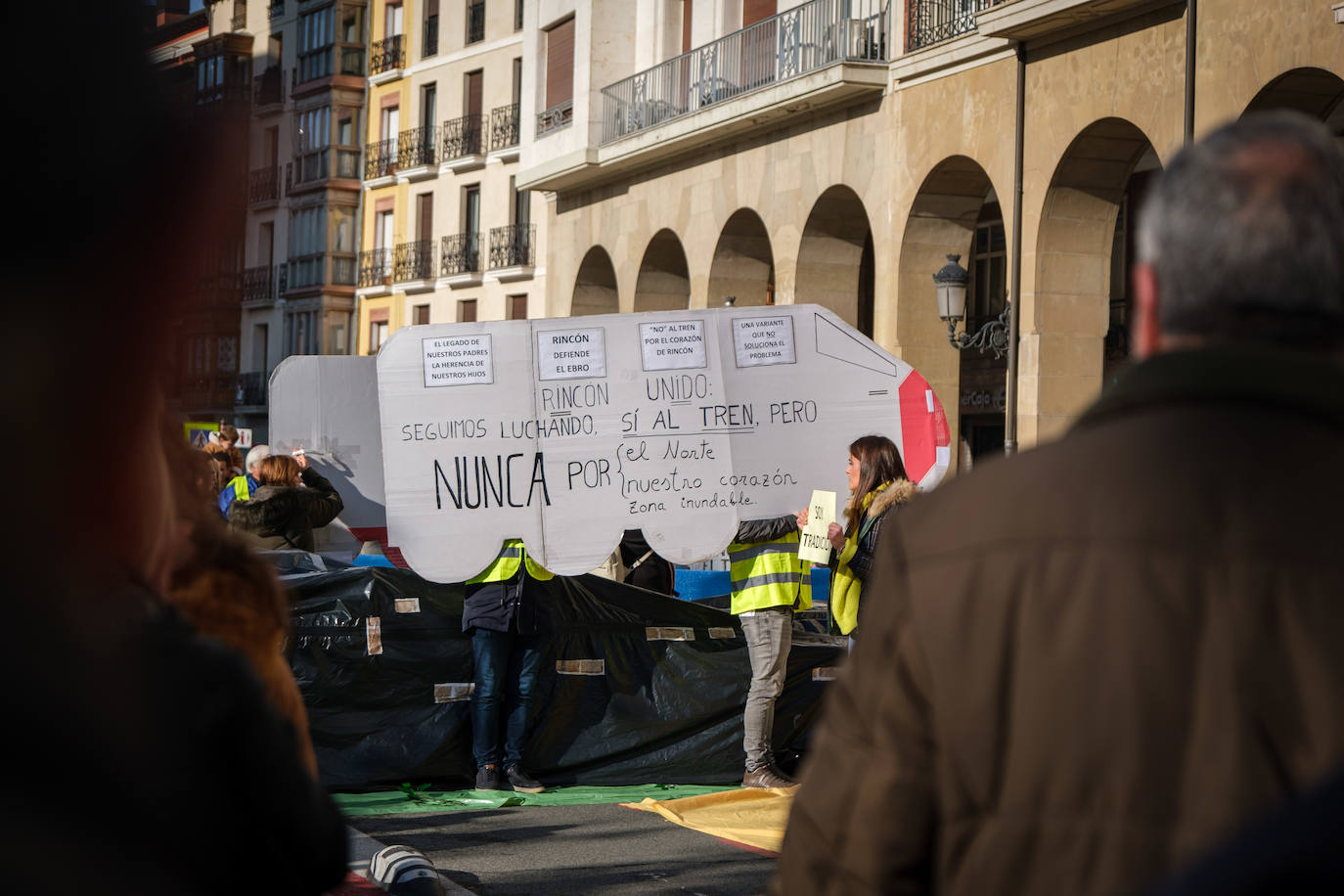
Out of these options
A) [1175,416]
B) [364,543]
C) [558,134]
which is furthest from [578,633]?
[558,134]

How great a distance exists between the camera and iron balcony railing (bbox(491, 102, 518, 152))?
133 ft

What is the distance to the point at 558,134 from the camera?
87.2ft

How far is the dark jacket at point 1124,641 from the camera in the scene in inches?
61.6

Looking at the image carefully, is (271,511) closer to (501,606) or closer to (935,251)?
(501,606)

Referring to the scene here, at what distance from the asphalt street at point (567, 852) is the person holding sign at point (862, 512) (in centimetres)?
141

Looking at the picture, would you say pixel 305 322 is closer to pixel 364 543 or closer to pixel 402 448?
pixel 364 543

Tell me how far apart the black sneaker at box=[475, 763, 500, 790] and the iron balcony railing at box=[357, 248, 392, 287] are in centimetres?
3851

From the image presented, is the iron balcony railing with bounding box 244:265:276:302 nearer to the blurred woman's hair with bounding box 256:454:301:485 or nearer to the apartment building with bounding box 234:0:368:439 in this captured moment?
the blurred woman's hair with bounding box 256:454:301:485

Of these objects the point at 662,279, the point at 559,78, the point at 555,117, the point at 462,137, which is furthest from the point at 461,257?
the point at 662,279

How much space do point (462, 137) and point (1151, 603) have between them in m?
42.4

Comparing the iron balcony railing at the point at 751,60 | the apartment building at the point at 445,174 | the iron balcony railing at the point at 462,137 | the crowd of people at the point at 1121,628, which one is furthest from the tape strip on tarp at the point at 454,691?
the iron balcony railing at the point at 462,137

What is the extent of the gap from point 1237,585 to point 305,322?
52.1 meters

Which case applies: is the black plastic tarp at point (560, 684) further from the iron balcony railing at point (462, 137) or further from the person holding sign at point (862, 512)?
the iron balcony railing at point (462, 137)

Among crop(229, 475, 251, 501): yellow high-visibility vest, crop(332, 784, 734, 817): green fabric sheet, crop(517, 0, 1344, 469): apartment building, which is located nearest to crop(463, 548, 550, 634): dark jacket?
crop(332, 784, 734, 817): green fabric sheet
